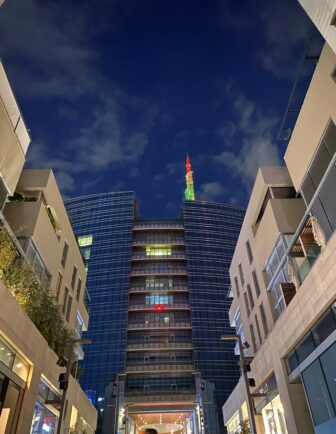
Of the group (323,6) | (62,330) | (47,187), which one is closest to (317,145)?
(323,6)

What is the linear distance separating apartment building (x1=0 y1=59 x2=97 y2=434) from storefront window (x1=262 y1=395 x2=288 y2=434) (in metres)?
14.7

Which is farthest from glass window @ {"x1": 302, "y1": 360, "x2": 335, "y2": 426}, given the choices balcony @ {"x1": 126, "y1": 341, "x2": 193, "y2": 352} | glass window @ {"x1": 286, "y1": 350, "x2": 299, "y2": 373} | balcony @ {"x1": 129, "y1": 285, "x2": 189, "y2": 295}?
balcony @ {"x1": 129, "y1": 285, "x2": 189, "y2": 295}

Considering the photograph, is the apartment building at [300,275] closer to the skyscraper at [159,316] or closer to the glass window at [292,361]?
the glass window at [292,361]

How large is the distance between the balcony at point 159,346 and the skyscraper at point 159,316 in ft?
0.70

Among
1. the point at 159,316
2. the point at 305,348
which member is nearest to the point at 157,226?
the point at 159,316

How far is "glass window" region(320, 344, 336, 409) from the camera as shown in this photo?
16.8 meters

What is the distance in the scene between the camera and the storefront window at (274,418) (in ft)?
82.1

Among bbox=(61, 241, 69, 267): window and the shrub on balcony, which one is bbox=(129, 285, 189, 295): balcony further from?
the shrub on balcony

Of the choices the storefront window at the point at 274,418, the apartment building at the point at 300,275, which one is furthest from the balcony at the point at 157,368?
the storefront window at the point at 274,418

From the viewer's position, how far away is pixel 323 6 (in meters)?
13.4

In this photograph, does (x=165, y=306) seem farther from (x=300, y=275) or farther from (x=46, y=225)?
(x=300, y=275)

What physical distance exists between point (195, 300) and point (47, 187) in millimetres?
65469

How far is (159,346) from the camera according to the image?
7994 cm

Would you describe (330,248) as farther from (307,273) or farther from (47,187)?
(47,187)
